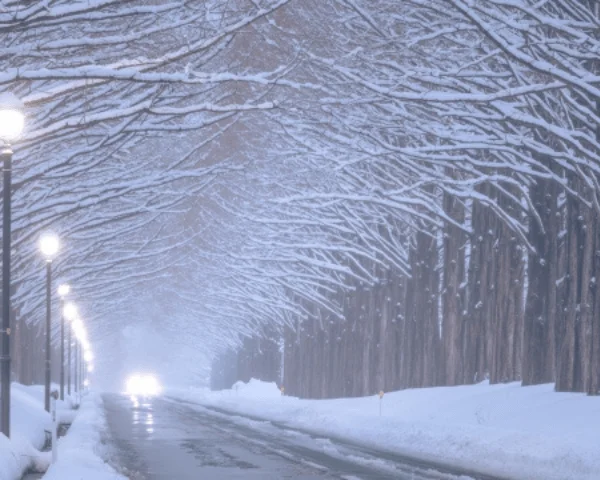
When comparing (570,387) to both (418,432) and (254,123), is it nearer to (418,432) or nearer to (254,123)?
(418,432)

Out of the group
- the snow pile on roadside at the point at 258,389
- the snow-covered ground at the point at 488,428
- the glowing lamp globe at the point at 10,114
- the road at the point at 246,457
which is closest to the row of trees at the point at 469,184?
the snow-covered ground at the point at 488,428

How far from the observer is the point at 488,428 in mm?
21734

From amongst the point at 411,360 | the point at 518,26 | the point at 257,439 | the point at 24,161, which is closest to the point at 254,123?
the point at 411,360

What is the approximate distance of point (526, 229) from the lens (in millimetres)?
28062

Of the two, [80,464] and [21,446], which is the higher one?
[80,464]

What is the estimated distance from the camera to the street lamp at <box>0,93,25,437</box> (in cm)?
1557

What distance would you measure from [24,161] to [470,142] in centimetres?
1169

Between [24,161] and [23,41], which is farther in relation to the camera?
[24,161]

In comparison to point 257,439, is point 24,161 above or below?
above

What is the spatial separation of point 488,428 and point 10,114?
1103cm

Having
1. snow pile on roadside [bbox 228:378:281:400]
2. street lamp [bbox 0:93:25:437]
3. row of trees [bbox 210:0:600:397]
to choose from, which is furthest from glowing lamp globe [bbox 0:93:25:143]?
snow pile on roadside [bbox 228:378:281:400]

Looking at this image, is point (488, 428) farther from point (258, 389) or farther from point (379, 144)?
point (258, 389)

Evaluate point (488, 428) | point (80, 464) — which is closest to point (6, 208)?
point (80, 464)

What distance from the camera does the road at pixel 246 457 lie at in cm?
1705
